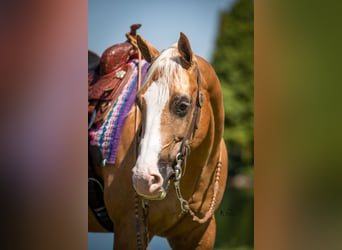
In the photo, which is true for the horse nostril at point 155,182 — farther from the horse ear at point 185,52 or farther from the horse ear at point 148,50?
the horse ear at point 148,50

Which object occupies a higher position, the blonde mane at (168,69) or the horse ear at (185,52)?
the horse ear at (185,52)

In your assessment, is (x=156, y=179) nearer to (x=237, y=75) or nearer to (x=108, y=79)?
(x=108, y=79)

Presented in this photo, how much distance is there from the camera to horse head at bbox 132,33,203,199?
180cm

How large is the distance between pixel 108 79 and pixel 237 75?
428 centimetres

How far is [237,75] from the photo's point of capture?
6621 millimetres

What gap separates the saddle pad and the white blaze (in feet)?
1.68

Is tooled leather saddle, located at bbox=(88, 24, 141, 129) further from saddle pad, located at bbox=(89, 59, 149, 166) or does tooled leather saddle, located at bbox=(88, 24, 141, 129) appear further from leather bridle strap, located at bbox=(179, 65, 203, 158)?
leather bridle strap, located at bbox=(179, 65, 203, 158)

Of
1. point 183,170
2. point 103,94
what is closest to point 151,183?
point 183,170

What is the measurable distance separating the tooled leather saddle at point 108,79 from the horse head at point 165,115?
58cm

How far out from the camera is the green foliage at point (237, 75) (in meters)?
5.80

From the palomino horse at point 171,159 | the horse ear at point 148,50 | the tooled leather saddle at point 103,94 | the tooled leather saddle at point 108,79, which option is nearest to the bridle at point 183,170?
the palomino horse at point 171,159
